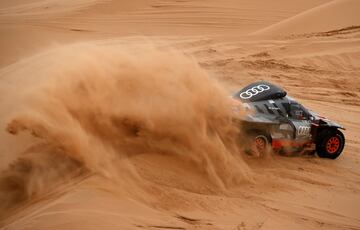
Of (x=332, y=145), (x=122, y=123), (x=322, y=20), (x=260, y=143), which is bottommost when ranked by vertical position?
(x=332, y=145)

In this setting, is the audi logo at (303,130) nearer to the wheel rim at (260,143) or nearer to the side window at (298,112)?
the side window at (298,112)

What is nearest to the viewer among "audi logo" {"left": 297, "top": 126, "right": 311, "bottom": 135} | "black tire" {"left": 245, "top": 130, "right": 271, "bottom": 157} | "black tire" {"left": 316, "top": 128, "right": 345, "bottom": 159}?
"black tire" {"left": 245, "top": 130, "right": 271, "bottom": 157}

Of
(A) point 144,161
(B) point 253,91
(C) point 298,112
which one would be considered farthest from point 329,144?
(A) point 144,161

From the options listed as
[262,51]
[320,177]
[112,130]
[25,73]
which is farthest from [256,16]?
[112,130]

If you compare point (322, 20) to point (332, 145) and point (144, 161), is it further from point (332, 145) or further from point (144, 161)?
point (144, 161)

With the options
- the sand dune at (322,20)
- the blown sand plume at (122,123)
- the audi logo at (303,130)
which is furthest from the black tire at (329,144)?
the sand dune at (322,20)

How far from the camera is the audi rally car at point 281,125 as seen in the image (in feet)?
30.3

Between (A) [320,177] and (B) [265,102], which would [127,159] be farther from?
(A) [320,177]

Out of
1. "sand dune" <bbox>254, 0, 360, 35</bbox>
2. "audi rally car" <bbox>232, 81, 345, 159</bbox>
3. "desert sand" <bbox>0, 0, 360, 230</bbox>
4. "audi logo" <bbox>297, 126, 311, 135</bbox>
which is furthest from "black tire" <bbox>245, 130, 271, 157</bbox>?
"sand dune" <bbox>254, 0, 360, 35</bbox>

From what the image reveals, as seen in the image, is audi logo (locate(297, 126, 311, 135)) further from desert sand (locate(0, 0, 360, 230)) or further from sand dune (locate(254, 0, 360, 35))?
sand dune (locate(254, 0, 360, 35))

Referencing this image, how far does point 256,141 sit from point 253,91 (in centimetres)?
112

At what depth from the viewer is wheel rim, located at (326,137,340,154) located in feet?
33.1

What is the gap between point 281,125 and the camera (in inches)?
374

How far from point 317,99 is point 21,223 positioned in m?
10.2
